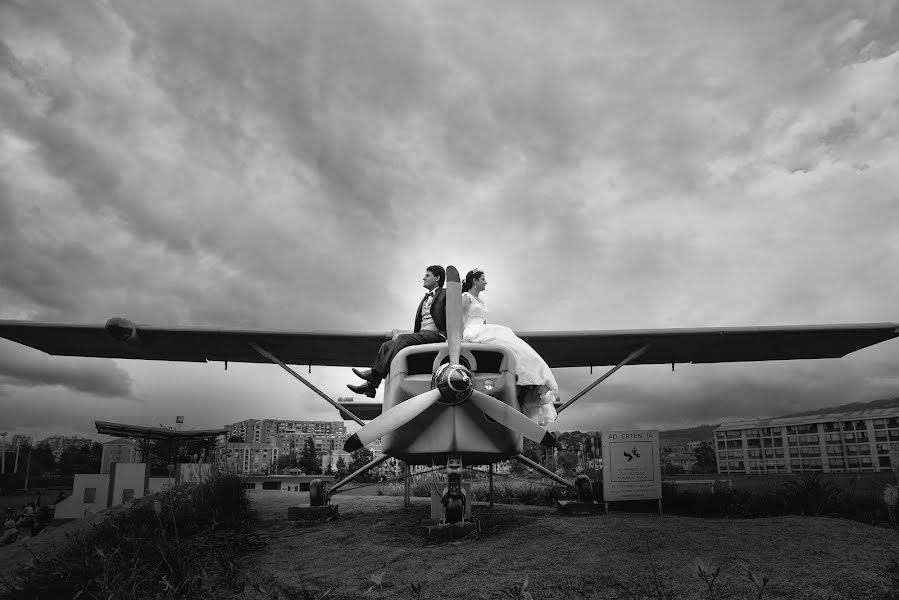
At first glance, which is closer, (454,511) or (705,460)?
(454,511)

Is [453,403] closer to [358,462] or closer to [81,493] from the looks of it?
[358,462]

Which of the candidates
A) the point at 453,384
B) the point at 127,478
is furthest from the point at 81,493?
the point at 453,384

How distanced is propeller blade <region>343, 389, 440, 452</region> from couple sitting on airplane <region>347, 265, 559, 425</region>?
3.44 feet

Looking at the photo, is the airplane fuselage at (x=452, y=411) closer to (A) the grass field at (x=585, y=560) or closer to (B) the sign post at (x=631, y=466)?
(A) the grass field at (x=585, y=560)

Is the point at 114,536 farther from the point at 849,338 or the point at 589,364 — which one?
the point at 849,338

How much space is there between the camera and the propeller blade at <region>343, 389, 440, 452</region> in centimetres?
590

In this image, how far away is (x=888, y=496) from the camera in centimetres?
766

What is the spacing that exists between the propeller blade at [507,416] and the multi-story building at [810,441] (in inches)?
4140

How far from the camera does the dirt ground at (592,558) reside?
12.6 ft

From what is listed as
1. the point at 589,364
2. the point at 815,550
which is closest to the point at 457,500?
the point at 815,550

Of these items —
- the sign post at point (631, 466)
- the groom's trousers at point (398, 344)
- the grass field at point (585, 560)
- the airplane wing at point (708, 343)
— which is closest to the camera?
the grass field at point (585, 560)

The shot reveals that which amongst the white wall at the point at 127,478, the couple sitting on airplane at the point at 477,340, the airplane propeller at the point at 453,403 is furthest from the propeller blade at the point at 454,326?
the white wall at the point at 127,478

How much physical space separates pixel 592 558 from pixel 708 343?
6.86m

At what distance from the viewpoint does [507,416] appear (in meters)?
5.90
